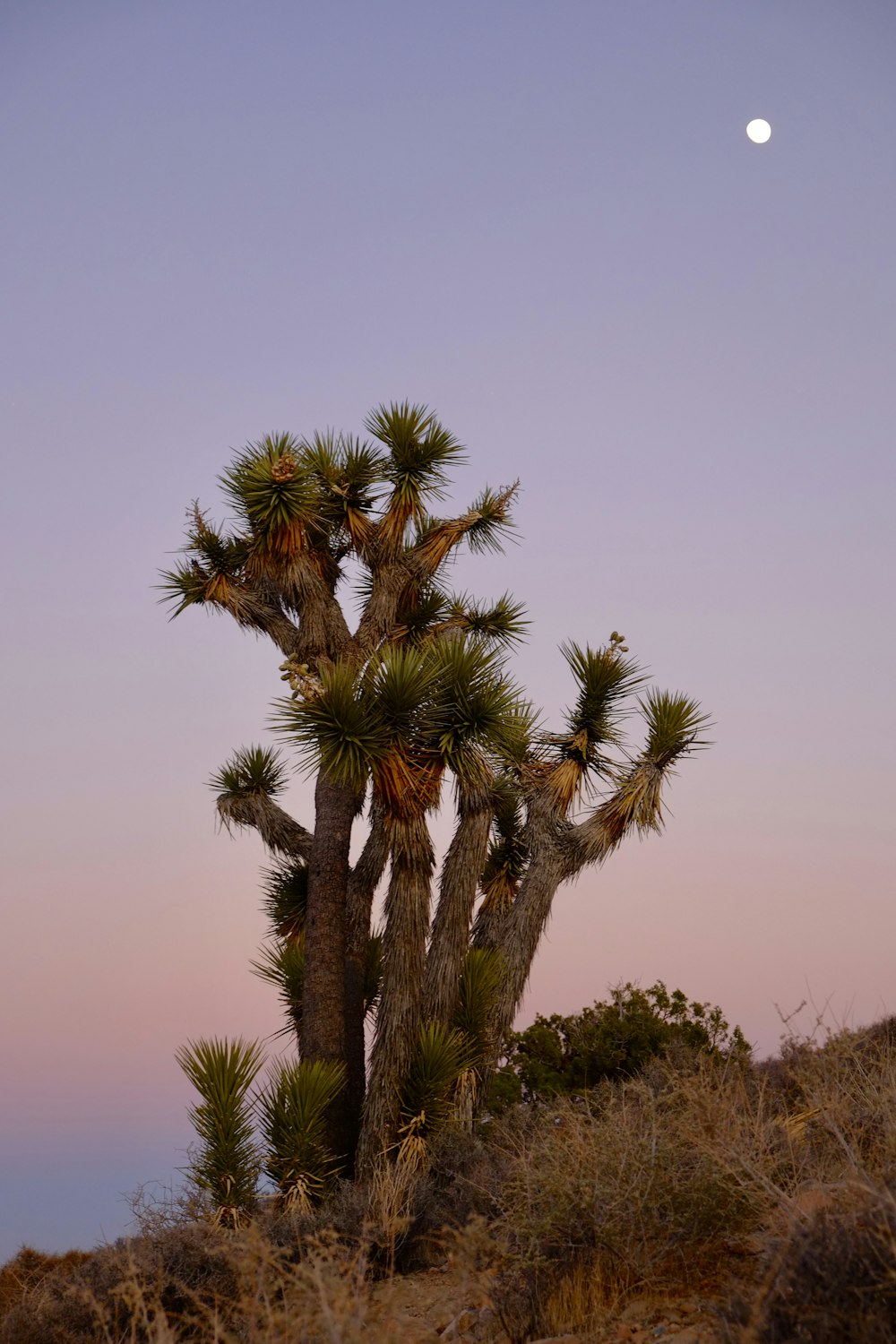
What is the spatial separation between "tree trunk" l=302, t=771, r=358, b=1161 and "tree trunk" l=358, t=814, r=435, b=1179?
1.46 ft

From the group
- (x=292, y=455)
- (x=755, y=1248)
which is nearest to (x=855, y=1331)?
(x=755, y=1248)

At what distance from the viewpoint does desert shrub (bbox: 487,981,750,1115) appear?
1422 centimetres

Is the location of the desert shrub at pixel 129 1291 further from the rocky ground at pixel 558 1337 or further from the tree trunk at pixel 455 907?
the tree trunk at pixel 455 907

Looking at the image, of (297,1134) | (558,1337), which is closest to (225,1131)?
(297,1134)

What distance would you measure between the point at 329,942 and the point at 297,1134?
2.07 metres

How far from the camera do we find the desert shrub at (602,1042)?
14219 mm

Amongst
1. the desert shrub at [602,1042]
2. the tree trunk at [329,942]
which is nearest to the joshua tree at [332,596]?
the tree trunk at [329,942]

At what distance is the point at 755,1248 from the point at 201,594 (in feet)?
29.9

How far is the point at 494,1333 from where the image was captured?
576 centimetres

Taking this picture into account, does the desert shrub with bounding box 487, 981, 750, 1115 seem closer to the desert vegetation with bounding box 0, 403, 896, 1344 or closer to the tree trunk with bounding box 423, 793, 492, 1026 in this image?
the desert vegetation with bounding box 0, 403, 896, 1344

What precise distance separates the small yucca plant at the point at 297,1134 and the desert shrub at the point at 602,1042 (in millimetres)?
4548

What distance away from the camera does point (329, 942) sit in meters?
11.1

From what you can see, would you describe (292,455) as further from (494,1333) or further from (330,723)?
(494,1333)

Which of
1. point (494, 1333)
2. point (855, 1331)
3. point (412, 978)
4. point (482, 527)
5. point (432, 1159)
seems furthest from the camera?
point (482, 527)
